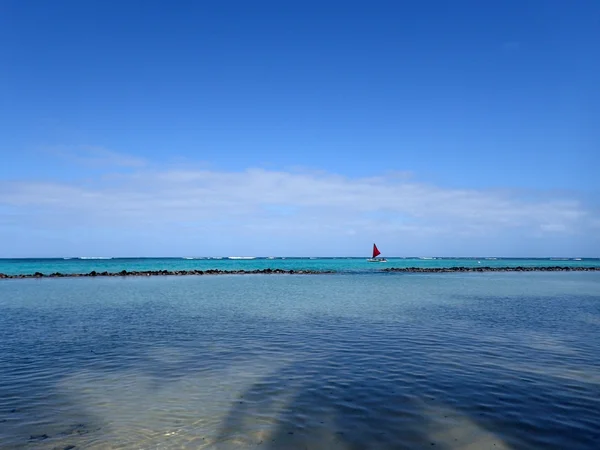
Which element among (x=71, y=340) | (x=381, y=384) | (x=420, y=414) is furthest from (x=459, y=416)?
(x=71, y=340)

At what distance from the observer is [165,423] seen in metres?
8.83

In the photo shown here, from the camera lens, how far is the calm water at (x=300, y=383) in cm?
826

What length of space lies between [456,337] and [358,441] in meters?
11.9

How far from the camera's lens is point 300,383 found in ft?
38.0

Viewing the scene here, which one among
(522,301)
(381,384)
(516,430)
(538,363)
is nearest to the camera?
(516,430)

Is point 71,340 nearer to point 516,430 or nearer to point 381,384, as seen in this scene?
point 381,384

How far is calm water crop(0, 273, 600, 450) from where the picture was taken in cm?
826

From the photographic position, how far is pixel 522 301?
108 ft

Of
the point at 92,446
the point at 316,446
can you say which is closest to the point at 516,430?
the point at 316,446

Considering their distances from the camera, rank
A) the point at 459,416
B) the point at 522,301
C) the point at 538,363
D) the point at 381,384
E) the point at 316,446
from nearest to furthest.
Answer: the point at 316,446 → the point at 459,416 → the point at 381,384 → the point at 538,363 → the point at 522,301

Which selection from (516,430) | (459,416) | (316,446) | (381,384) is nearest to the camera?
(316,446)

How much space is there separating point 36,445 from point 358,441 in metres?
6.51

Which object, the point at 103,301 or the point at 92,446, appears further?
the point at 103,301

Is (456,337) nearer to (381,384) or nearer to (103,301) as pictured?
(381,384)
